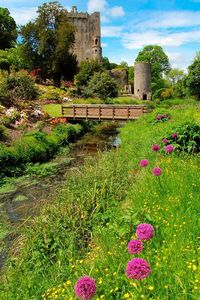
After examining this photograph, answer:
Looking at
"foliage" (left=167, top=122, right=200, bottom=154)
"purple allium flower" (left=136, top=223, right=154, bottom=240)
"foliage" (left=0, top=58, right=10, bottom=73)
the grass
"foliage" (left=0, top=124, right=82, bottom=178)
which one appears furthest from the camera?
"foliage" (left=0, top=58, right=10, bottom=73)

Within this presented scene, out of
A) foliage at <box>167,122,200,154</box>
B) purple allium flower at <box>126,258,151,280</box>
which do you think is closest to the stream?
foliage at <box>167,122,200,154</box>

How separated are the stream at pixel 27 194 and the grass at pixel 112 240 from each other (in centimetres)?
88

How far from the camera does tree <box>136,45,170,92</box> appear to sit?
3583 inches

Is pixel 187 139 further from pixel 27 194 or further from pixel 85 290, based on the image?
pixel 85 290

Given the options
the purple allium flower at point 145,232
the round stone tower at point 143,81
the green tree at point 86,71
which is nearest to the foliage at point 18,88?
the green tree at point 86,71

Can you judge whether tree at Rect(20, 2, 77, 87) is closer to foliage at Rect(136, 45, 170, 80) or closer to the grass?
the grass

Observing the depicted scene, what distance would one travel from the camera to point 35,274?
609cm

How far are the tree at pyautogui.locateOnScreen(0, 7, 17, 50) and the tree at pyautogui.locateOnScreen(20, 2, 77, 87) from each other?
45.1ft

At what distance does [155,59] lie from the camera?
93.9 meters

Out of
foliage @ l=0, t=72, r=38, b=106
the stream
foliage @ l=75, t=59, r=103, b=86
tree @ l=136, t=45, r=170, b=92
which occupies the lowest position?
the stream

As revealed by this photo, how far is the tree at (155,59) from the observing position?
9102 cm

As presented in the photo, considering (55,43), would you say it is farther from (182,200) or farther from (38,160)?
(182,200)

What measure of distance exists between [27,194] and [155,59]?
3382 inches

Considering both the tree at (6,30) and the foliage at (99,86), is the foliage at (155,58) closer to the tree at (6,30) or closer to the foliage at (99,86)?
the tree at (6,30)
